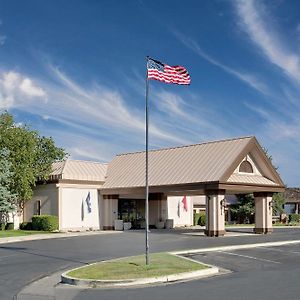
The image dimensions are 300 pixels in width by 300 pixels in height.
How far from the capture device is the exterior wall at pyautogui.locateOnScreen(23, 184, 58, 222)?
39.7m

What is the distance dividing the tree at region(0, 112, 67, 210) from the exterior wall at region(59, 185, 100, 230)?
2.35 metres

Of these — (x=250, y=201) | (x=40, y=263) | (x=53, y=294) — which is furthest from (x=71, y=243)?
(x=250, y=201)

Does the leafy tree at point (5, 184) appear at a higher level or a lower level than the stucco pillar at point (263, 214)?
higher

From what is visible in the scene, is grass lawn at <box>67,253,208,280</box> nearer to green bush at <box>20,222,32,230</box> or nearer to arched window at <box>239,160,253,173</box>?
arched window at <box>239,160,253,173</box>

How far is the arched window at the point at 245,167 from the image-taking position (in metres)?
35.1

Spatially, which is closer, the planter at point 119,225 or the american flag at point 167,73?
the american flag at point 167,73

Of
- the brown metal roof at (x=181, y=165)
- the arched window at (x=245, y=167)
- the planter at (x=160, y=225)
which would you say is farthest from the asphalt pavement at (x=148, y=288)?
the planter at (x=160, y=225)

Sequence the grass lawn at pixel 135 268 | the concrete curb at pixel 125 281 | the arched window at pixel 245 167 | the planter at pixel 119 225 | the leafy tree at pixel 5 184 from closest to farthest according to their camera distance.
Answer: the concrete curb at pixel 125 281 → the grass lawn at pixel 135 268 → the arched window at pixel 245 167 → the leafy tree at pixel 5 184 → the planter at pixel 119 225

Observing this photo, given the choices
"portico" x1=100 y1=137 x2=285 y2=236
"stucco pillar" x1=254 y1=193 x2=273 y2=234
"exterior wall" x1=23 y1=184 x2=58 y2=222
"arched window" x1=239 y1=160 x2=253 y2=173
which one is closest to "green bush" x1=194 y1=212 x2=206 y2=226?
"portico" x1=100 y1=137 x2=285 y2=236

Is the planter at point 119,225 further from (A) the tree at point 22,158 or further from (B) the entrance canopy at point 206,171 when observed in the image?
(A) the tree at point 22,158

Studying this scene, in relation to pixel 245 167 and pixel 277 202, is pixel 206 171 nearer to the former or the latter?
pixel 245 167

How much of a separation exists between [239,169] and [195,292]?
2270cm

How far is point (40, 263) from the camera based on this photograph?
64.6ft

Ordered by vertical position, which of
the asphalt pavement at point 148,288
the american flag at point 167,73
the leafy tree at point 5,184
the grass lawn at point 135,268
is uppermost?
the american flag at point 167,73
